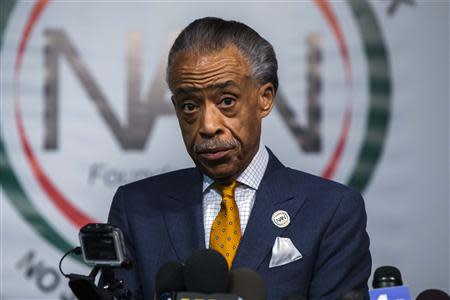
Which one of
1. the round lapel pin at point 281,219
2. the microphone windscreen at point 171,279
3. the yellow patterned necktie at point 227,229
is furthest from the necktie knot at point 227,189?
the microphone windscreen at point 171,279

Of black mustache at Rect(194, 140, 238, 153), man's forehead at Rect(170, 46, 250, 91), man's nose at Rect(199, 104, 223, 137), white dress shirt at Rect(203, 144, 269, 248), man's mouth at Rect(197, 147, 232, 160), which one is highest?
man's forehead at Rect(170, 46, 250, 91)

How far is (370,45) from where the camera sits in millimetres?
4559

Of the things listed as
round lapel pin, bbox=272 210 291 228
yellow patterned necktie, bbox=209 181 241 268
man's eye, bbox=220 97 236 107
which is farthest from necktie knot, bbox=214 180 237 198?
man's eye, bbox=220 97 236 107

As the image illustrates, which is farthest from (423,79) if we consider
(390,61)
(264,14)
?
(264,14)

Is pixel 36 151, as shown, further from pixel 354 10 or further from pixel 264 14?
pixel 354 10

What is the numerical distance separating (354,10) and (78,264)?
1738mm

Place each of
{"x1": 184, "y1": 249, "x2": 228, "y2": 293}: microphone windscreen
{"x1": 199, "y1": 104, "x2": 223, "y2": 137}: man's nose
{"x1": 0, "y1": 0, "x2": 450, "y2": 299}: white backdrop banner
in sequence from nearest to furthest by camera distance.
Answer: {"x1": 184, "y1": 249, "x2": 228, "y2": 293}: microphone windscreen → {"x1": 199, "y1": 104, "x2": 223, "y2": 137}: man's nose → {"x1": 0, "y1": 0, "x2": 450, "y2": 299}: white backdrop banner

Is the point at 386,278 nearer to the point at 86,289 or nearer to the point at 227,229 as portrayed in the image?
the point at 227,229

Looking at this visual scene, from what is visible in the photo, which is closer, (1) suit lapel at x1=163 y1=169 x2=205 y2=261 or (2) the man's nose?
(2) the man's nose

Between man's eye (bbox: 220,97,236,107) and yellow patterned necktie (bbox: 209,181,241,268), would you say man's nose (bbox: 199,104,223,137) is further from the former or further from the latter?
yellow patterned necktie (bbox: 209,181,241,268)

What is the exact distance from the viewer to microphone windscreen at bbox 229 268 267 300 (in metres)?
2.13

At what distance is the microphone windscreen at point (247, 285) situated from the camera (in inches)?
83.8

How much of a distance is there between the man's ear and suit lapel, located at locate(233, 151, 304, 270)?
7.7 inches

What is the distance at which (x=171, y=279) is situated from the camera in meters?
2.19
